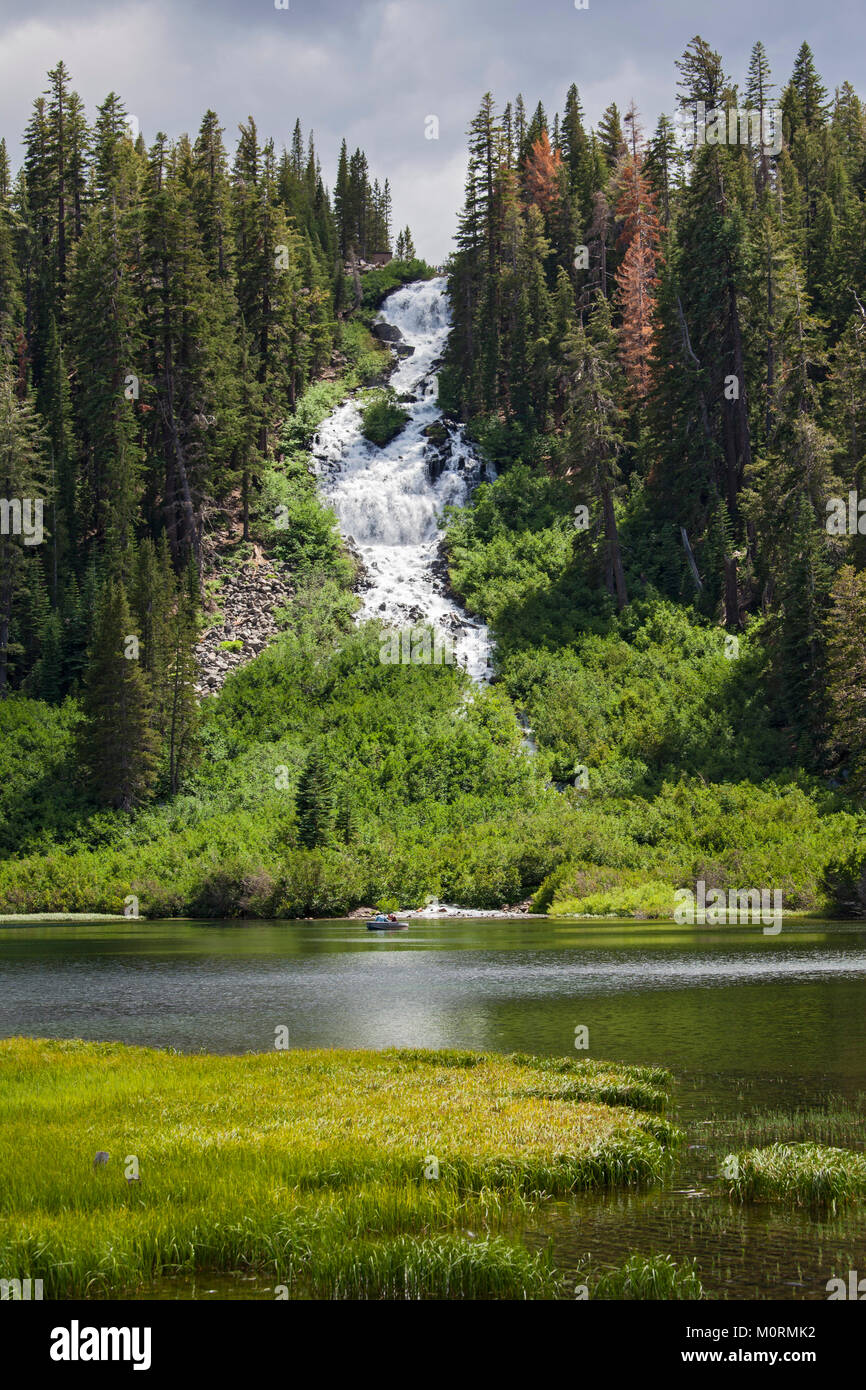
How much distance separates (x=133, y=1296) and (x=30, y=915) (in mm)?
49311

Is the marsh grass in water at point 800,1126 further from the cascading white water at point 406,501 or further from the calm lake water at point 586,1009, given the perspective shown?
the cascading white water at point 406,501

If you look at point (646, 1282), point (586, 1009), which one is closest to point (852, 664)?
point (586, 1009)

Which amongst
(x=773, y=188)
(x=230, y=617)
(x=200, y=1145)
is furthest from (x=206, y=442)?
(x=200, y=1145)

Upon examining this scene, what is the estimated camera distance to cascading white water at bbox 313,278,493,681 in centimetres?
7681

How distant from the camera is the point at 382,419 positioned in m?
95.7

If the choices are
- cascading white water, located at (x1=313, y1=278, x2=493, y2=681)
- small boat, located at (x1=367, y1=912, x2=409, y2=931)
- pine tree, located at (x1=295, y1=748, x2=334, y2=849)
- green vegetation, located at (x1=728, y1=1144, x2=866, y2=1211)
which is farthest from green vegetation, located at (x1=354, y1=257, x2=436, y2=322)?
green vegetation, located at (x1=728, y1=1144, x2=866, y2=1211)

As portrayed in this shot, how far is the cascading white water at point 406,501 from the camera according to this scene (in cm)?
7681

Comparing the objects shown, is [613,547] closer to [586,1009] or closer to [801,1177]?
[586,1009]

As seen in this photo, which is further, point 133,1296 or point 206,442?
point 206,442

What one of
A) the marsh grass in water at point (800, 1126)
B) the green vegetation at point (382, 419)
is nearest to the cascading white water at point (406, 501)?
the green vegetation at point (382, 419)

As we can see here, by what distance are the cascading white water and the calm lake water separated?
33.4m

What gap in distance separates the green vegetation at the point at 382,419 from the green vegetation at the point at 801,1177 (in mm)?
85443
